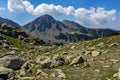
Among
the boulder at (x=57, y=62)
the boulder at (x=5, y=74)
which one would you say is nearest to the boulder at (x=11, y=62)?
the boulder at (x=57, y=62)

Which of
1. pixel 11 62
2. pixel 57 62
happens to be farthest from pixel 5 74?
pixel 57 62

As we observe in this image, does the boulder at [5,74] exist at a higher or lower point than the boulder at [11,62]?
lower

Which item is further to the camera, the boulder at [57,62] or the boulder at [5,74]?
the boulder at [57,62]

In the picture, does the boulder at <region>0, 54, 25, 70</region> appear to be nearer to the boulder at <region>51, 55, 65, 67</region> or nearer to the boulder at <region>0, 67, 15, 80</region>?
the boulder at <region>51, 55, 65, 67</region>

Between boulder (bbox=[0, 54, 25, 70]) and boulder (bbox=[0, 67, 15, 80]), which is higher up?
boulder (bbox=[0, 54, 25, 70])

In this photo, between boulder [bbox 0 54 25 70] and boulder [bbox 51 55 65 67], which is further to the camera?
boulder [bbox 51 55 65 67]

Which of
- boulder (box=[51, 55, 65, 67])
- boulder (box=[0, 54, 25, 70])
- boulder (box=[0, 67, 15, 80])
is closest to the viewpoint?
boulder (box=[0, 67, 15, 80])

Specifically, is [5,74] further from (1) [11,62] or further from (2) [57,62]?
(2) [57,62]

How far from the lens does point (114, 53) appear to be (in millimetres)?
37406

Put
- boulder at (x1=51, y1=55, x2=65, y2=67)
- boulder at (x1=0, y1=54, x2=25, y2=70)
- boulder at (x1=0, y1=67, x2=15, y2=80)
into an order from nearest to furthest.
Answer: boulder at (x1=0, y1=67, x2=15, y2=80) → boulder at (x1=0, y1=54, x2=25, y2=70) → boulder at (x1=51, y1=55, x2=65, y2=67)

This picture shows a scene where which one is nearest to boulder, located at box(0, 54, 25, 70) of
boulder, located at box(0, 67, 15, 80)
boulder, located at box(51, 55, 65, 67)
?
boulder, located at box(51, 55, 65, 67)

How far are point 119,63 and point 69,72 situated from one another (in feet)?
21.2

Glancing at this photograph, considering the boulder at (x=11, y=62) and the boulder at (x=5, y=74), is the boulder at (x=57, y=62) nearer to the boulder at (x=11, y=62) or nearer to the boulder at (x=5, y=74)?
the boulder at (x=11, y=62)

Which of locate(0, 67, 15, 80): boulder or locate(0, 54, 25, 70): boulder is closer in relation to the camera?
locate(0, 67, 15, 80): boulder
